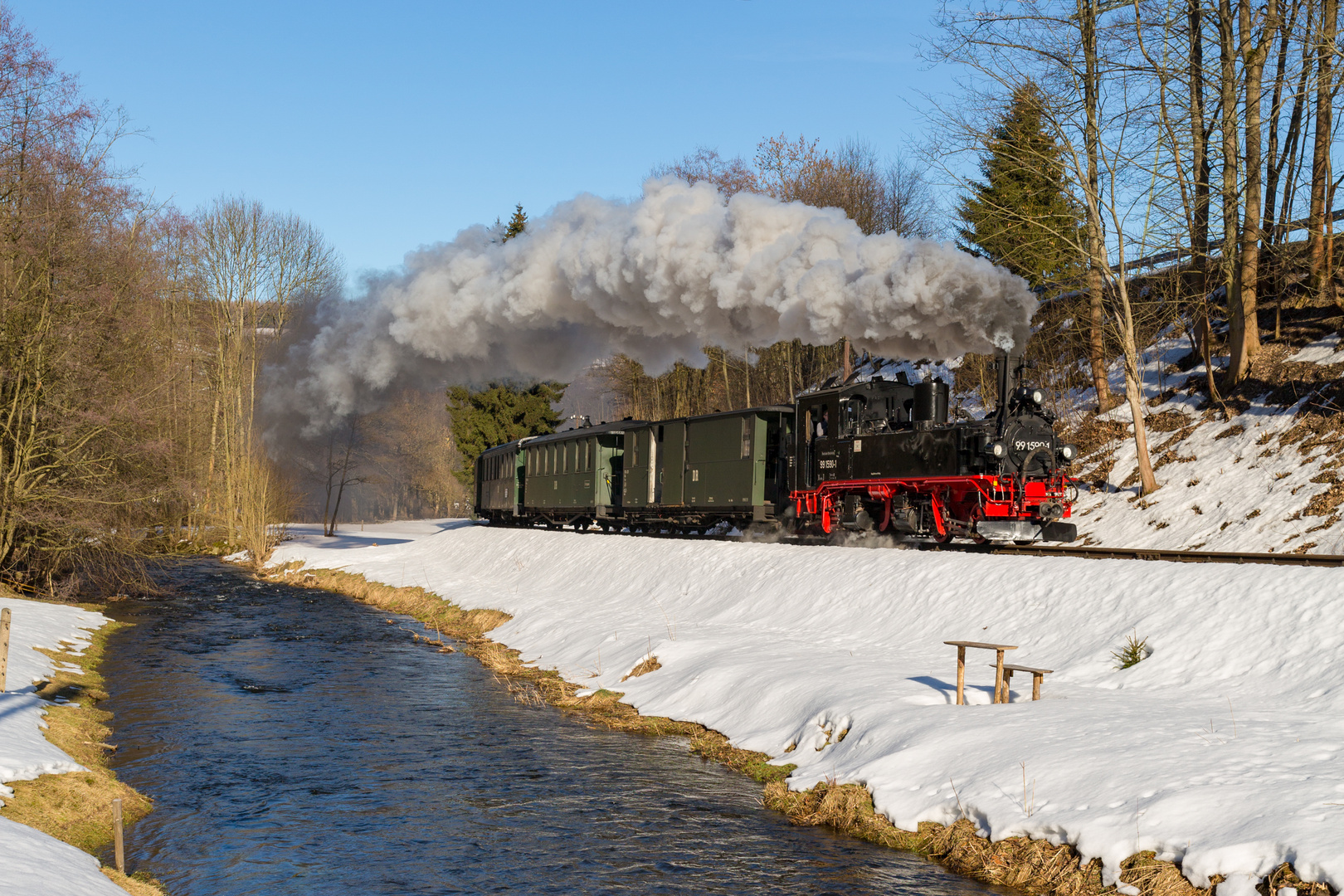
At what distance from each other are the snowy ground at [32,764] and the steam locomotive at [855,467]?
42.5ft

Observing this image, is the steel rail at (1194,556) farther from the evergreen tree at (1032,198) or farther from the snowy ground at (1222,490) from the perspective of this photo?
the evergreen tree at (1032,198)

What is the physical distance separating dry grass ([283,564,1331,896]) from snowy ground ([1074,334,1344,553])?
12.5 meters

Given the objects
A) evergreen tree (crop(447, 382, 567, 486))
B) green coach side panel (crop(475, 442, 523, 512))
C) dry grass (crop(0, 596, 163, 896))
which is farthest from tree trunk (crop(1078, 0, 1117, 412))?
evergreen tree (crop(447, 382, 567, 486))

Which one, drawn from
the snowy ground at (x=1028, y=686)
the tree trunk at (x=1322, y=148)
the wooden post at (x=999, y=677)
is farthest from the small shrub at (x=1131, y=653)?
the tree trunk at (x=1322, y=148)

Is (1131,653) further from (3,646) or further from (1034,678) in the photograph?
(3,646)

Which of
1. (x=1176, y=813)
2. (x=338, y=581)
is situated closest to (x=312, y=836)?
(x=1176, y=813)

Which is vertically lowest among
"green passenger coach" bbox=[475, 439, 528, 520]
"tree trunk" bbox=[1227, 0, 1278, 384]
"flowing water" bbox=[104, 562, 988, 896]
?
"flowing water" bbox=[104, 562, 988, 896]

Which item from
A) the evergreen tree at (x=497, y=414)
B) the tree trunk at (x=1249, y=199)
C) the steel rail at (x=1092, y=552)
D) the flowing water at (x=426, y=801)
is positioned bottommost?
the flowing water at (x=426, y=801)

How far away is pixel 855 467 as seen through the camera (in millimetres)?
19250

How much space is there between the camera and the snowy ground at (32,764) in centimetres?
626

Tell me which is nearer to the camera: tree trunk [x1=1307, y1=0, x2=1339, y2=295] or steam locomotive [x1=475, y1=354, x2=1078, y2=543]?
steam locomotive [x1=475, y1=354, x2=1078, y2=543]

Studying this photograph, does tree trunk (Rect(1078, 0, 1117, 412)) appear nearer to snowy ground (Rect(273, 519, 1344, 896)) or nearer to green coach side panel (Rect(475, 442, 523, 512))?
snowy ground (Rect(273, 519, 1344, 896))

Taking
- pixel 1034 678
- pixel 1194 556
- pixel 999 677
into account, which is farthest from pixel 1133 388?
pixel 999 677

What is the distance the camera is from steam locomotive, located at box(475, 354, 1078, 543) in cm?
1708
